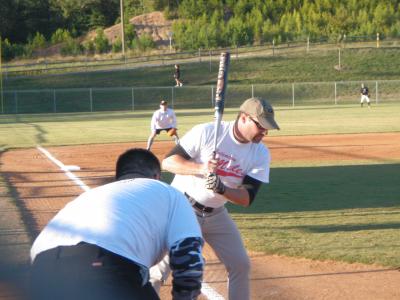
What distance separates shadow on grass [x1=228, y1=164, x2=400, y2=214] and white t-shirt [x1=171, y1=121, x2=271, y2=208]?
19.3 feet

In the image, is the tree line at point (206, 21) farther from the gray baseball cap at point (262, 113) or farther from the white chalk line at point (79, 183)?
the gray baseball cap at point (262, 113)

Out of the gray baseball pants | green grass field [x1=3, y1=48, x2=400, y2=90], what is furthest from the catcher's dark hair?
green grass field [x1=3, y1=48, x2=400, y2=90]

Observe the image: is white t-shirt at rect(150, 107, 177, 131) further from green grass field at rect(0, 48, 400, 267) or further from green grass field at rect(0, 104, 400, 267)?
green grass field at rect(0, 104, 400, 267)

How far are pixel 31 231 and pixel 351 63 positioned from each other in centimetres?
5689

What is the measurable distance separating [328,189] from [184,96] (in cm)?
4301

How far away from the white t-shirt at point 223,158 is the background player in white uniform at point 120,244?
2311 millimetres

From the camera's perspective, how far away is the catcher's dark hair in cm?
376

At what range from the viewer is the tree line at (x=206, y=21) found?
74375 millimetres

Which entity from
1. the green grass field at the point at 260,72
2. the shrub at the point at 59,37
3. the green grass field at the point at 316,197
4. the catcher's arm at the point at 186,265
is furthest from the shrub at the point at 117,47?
the catcher's arm at the point at 186,265

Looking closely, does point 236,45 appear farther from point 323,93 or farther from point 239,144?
point 239,144

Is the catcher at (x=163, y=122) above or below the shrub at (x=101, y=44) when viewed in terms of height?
below

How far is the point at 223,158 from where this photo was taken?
588 centimetres

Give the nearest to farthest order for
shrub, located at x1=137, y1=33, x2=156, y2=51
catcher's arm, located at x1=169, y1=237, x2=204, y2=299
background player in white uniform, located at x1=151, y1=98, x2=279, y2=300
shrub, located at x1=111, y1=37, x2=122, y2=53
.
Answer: catcher's arm, located at x1=169, y1=237, x2=204, y2=299, background player in white uniform, located at x1=151, y1=98, x2=279, y2=300, shrub, located at x1=137, y1=33, x2=156, y2=51, shrub, located at x1=111, y1=37, x2=122, y2=53

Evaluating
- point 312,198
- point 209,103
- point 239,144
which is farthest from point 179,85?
point 239,144
